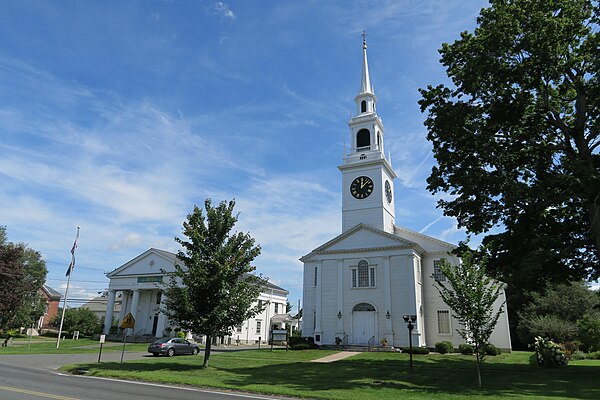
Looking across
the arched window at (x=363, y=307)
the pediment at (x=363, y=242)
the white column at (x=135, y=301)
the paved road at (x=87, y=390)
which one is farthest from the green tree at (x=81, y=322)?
the paved road at (x=87, y=390)

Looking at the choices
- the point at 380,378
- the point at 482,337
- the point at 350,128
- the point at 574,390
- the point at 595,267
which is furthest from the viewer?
the point at 350,128

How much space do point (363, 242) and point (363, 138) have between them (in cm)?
1147

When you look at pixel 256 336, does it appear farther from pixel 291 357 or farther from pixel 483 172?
pixel 483 172

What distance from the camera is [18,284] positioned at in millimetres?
41938

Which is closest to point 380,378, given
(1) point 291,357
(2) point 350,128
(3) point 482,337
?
(3) point 482,337

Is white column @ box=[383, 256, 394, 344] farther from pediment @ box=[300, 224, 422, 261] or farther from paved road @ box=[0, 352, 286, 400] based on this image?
paved road @ box=[0, 352, 286, 400]

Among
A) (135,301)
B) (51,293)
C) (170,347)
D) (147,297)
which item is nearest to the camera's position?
(170,347)

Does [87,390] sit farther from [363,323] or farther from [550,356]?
[363,323]

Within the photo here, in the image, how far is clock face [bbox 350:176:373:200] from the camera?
3891 cm

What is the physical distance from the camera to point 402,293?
→ 1308 inches

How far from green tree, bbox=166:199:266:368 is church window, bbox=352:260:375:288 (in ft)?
51.6

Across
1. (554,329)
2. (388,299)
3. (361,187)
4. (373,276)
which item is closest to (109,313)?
(373,276)

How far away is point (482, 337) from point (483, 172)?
867cm

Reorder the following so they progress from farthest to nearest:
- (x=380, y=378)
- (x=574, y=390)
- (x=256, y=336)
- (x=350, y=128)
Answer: (x=256, y=336)
(x=350, y=128)
(x=380, y=378)
(x=574, y=390)
